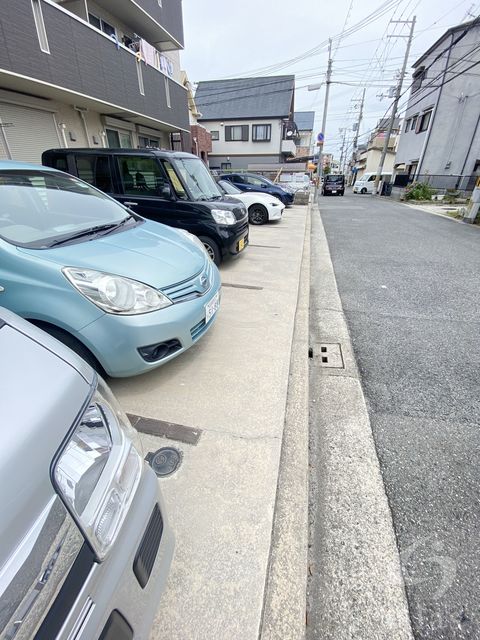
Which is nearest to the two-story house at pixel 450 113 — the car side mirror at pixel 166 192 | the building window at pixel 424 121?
the building window at pixel 424 121

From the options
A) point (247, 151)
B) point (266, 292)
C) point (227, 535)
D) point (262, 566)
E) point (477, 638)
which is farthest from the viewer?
point (247, 151)

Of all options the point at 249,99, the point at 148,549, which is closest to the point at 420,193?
the point at 249,99

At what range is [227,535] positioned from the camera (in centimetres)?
133

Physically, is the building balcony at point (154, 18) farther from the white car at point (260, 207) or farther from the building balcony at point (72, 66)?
the white car at point (260, 207)

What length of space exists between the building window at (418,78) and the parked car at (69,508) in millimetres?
30184

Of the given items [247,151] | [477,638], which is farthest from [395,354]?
[247,151]

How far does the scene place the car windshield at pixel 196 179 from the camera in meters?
4.37

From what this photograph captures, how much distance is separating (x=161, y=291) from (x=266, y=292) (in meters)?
2.16

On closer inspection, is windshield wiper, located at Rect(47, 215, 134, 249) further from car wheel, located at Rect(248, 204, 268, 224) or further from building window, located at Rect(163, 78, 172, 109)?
building window, located at Rect(163, 78, 172, 109)

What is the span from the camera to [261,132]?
27.9 m

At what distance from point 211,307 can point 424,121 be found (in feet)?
87.7

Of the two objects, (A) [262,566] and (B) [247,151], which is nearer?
(A) [262,566]

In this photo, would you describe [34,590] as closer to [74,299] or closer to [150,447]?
[150,447]

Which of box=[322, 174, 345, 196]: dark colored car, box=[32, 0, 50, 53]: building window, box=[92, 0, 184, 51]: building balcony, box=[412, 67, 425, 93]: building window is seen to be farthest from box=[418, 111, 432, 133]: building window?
box=[32, 0, 50, 53]: building window
